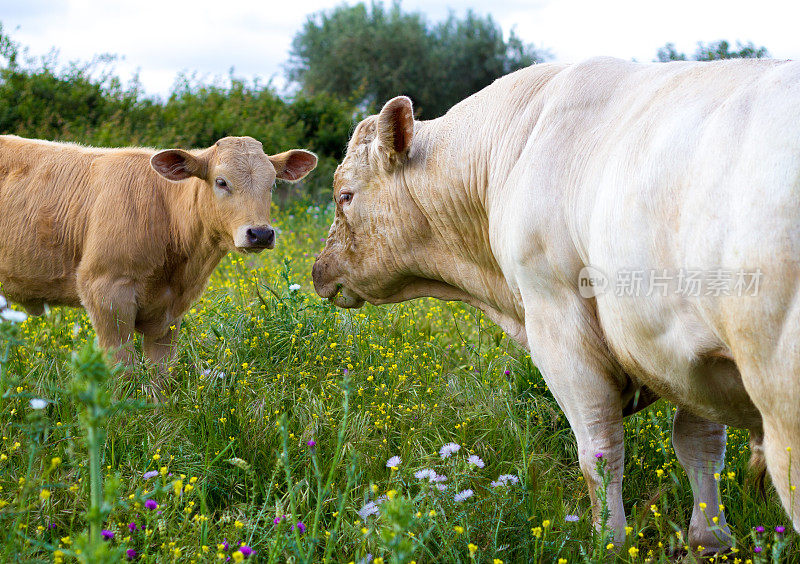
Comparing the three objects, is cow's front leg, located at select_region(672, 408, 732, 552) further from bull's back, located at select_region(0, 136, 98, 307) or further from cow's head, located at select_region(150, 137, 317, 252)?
bull's back, located at select_region(0, 136, 98, 307)

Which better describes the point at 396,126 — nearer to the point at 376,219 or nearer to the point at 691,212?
the point at 376,219

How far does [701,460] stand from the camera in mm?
3262

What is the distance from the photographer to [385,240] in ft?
12.4

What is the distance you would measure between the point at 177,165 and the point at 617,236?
3.54 meters

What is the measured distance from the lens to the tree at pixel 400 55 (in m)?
28.2

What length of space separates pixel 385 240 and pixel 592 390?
141cm

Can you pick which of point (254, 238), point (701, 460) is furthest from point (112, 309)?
point (701, 460)

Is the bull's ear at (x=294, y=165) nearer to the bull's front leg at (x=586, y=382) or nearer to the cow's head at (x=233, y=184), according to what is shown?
the cow's head at (x=233, y=184)

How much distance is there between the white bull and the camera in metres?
1.87

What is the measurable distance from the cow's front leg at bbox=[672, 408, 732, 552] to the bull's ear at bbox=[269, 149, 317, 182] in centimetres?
326

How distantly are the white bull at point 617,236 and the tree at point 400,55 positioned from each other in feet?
77.8

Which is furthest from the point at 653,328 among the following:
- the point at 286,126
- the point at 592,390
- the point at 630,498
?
the point at 286,126

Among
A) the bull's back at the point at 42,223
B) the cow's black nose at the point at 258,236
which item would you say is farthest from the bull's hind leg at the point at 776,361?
the bull's back at the point at 42,223
